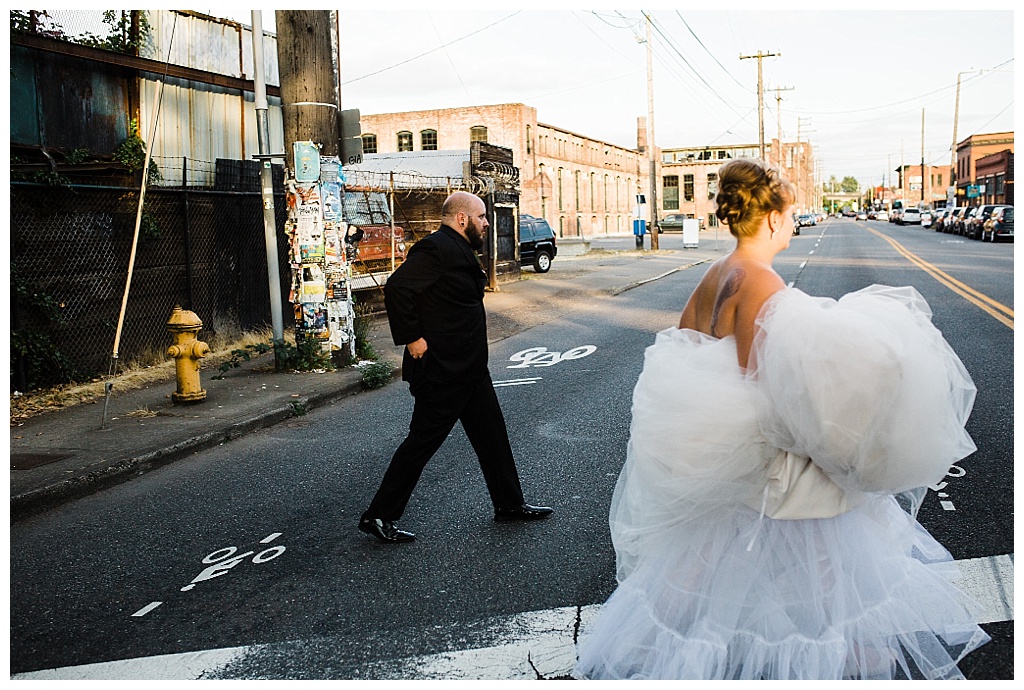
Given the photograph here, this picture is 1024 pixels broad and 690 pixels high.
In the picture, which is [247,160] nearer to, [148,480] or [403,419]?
[403,419]

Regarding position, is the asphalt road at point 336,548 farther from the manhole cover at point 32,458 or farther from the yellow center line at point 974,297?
the yellow center line at point 974,297

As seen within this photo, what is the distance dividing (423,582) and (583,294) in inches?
657

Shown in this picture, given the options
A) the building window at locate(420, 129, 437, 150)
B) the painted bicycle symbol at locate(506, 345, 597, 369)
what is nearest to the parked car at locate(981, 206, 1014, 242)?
the building window at locate(420, 129, 437, 150)

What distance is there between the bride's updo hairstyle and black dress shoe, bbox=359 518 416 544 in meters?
2.62

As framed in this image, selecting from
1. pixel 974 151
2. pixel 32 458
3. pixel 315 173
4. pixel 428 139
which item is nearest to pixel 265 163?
pixel 315 173

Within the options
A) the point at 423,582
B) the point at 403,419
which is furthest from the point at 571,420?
the point at 423,582

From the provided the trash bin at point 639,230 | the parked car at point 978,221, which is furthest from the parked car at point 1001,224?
the trash bin at point 639,230

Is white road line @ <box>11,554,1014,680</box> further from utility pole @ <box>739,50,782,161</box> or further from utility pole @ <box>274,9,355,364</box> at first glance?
utility pole @ <box>739,50,782,161</box>

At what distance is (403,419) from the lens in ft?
27.2

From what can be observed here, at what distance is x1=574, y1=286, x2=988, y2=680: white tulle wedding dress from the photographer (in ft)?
9.52

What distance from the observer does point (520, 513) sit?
17.0 feet

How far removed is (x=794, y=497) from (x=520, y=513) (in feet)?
7.69

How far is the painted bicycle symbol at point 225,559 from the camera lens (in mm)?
4625

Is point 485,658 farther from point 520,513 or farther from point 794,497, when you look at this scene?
point 520,513
